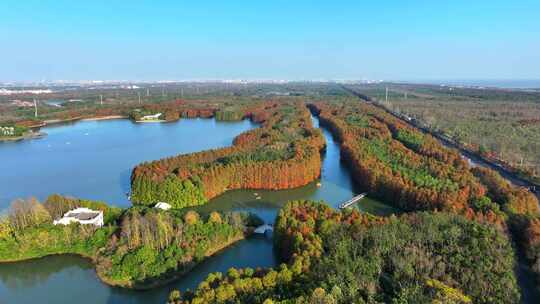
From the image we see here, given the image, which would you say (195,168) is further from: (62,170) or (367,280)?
(367,280)

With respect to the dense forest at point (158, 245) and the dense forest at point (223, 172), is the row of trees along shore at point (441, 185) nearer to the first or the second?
the dense forest at point (223, 172)

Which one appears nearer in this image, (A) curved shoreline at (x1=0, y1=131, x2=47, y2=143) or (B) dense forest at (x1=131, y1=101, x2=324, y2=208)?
(B) dense forest at (x1=131, y1=101, x2=324, y2=208)

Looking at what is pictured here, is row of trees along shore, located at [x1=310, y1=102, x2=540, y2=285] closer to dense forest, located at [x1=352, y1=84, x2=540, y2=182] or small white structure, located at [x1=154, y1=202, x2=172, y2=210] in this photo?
dense forest, located at [x1=352, y1=84, x2=540, y2=182]

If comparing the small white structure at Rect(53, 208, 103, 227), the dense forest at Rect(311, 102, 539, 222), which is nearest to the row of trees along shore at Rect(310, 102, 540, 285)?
the dense forest at Rect(311, 102, 539, 222)

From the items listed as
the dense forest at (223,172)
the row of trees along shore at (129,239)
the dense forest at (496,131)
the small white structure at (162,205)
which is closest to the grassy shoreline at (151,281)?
the row of trees along shore at (129,239)

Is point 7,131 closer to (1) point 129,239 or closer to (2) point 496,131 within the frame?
(1) point 129,239

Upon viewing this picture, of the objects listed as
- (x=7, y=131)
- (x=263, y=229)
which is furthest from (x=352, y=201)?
(x=7, y=131)
